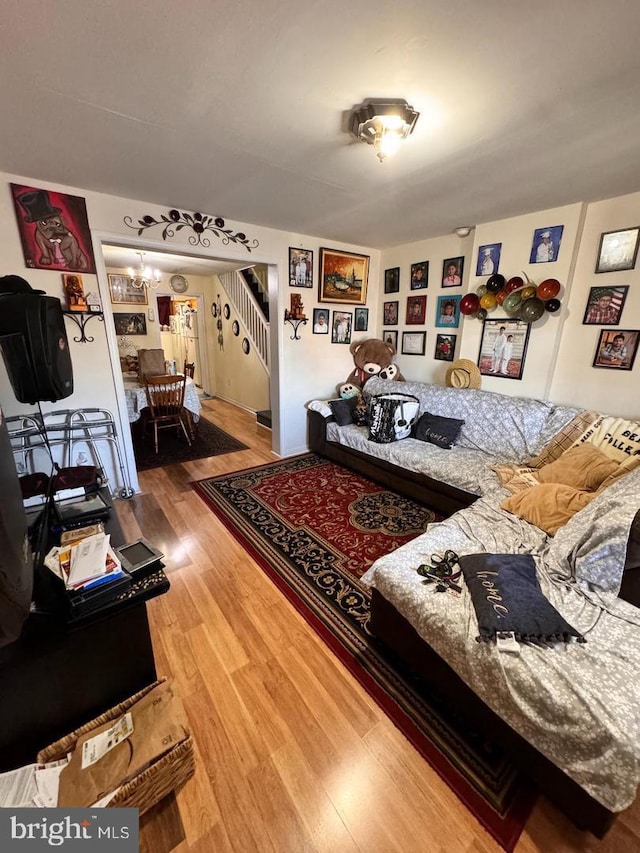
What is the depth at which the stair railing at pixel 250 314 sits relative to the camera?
5.01 meters

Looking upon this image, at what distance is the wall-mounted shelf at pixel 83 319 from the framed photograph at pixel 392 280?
9.78 feet

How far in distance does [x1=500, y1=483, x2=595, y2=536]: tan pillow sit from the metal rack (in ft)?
8.59

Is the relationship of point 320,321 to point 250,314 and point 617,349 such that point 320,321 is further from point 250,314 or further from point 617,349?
point 617,349

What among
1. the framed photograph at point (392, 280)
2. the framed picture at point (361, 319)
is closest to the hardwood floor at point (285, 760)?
the framed picture at point (361, 319)

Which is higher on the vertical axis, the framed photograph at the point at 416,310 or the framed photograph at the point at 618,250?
the framed photograph at the point at 618,250

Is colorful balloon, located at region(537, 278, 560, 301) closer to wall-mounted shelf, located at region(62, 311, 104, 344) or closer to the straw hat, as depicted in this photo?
the straw hat

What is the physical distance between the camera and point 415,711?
1.32m

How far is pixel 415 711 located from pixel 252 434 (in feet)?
12.2

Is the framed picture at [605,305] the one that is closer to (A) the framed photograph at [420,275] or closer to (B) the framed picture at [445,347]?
(B) the framed picture at [445,347]

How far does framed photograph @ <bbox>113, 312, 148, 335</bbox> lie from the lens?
5.57 metres

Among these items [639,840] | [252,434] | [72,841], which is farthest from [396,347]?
[72,841]

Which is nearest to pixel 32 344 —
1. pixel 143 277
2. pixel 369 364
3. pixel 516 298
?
pixel 369 364

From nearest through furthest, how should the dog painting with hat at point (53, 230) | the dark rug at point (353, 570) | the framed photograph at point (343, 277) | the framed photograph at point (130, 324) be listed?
the dark rug at point (353, 570) → the dog painting with hat at point (53, 230) → the framed photograph at point (343, 277) → the framed photograph at point (130, 324)

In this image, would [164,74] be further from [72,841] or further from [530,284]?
[530,284]
